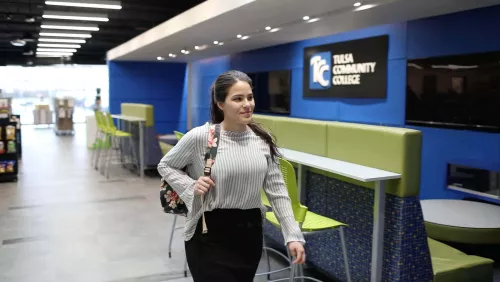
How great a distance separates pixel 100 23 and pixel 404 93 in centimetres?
811

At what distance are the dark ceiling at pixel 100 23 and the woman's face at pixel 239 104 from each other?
307 inches

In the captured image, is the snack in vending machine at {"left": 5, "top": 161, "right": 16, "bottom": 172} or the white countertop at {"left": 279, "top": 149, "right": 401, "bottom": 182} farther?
the snack in vending machine at {"left": 5, "top": 161, "right": 16, "bottom": 172}

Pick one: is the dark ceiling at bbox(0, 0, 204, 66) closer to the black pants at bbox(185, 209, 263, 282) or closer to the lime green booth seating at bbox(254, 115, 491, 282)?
the lime green booth seating at bbox(254, 115, 491, 282)

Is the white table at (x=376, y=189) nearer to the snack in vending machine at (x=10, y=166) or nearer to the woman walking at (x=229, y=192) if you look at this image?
the woman walking at (x=229, y=192)

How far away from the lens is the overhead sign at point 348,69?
5992mm

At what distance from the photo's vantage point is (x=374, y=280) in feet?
8.92

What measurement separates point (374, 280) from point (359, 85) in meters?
4.01

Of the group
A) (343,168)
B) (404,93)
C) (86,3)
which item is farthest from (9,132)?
(343,168)

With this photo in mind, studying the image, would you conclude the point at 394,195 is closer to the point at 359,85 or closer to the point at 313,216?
the point at 313,216

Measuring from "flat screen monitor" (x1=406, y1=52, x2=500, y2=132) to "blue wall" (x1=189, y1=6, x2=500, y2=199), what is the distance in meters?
0.09

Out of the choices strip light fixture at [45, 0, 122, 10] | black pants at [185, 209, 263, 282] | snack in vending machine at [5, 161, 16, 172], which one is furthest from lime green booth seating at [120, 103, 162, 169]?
black pants at [185, 209, 263, 282]

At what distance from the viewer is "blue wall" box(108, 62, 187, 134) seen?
462 inches

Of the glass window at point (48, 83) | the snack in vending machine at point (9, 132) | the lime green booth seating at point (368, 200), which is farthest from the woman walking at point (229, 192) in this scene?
the glass window at point (48, 83)

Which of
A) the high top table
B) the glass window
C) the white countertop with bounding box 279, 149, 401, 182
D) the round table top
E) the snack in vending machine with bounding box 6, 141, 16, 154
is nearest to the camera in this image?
the white countertop with bounding box 279, 149, 401, 182
